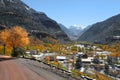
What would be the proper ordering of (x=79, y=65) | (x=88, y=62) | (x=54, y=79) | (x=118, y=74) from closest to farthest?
(x=54, y=79), (x=79, y=65), (x=118, y=74), (x=88, y=62)

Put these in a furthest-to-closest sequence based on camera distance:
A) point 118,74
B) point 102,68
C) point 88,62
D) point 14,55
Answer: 1. point 88,62
2. point 102,68
3. point 118,74
4. point 14,55

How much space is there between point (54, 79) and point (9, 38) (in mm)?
63397

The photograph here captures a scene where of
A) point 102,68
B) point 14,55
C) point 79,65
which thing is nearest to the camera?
point 14,55

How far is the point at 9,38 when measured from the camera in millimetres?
92750

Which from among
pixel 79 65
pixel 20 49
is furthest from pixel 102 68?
pixel 20 49

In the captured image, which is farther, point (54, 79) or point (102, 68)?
point (102, 68)

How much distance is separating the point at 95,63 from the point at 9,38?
9703 cm

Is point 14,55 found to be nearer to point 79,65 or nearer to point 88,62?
point 79,65

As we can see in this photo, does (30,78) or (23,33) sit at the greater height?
(23,33)

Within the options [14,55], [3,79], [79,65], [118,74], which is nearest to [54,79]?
[3,79]

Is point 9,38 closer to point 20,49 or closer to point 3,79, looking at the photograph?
point 20,49

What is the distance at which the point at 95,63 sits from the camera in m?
181

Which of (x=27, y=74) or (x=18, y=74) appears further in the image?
(x=18, y=74)

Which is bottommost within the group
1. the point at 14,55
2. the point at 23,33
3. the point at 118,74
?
the point at 118,74
